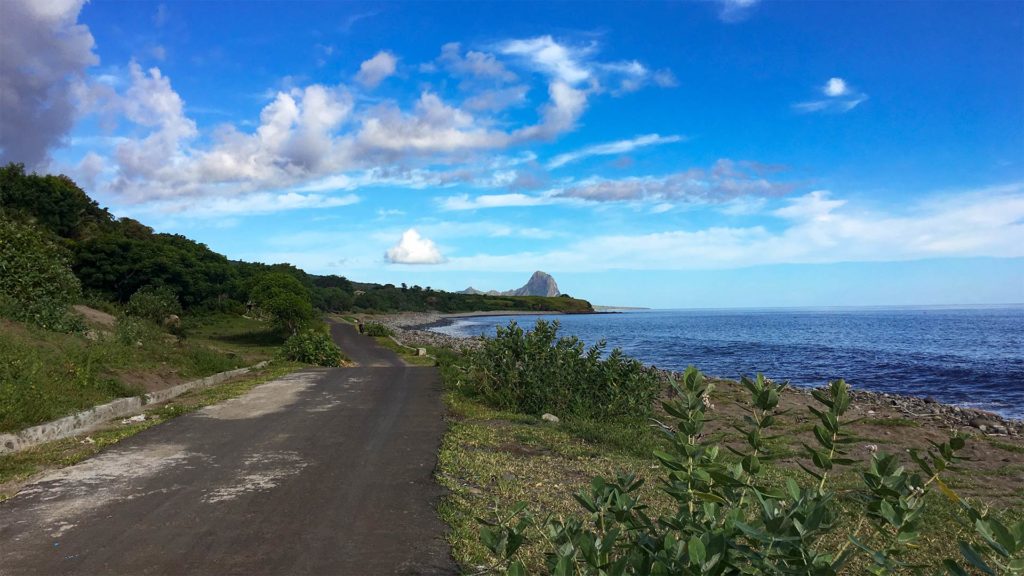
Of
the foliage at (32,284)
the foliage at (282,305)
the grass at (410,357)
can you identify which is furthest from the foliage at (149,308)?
the grass at (410,357)

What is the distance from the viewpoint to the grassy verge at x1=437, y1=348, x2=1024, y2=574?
204 inches

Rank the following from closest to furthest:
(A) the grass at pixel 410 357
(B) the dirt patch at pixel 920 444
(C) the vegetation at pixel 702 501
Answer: (C) the vegetation at pixel 702 501 < (B) the dirt patch at pixel 920 444 < (A) the grass at pixel 410 357

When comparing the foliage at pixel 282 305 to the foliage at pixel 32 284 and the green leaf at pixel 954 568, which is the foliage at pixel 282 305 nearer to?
the foliage at pixel 32 284

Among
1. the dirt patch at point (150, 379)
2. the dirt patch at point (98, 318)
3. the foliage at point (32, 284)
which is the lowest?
the dirt patch at point (150, 379)

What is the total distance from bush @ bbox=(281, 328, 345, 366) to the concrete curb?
8.22 m

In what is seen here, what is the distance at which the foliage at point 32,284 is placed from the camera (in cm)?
1373

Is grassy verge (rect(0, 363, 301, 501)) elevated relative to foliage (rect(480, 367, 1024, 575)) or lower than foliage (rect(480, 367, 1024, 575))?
lower

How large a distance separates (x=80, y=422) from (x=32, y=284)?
856 cm

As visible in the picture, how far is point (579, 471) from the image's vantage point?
7.51 metres

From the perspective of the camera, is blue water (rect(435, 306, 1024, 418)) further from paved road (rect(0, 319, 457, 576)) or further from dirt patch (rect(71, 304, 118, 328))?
paved road (rect(0, 319, 457, 576))

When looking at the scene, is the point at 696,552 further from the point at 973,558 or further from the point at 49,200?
the point at 49,200

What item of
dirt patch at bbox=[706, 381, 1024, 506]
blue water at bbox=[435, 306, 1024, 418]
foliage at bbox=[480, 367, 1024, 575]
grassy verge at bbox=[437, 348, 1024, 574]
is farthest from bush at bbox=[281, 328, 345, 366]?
foliage at bbox=[480, 367, 1024, 575]

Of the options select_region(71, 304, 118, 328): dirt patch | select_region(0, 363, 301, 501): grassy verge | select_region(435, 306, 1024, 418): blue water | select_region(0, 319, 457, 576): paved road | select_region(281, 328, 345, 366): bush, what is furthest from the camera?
select_region(435, 306, 1024, 418): blue water

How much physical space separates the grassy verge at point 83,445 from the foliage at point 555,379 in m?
5.62
